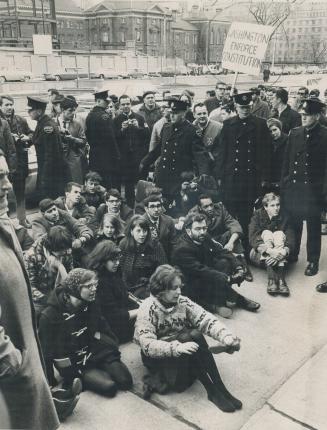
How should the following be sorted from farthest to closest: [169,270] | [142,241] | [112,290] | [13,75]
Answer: [13,75] < [142,241] < [112,290] < [169,270]

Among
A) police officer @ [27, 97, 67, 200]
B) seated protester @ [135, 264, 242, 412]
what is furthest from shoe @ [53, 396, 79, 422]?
police officer @ [27, 97, 67, 200]

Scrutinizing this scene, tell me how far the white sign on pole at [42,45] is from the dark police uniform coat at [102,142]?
42295mm

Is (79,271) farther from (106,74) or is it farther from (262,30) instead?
(106,74)

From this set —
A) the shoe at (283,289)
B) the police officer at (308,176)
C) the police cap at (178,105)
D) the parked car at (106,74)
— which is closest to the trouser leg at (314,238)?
the police officer at (308,176)

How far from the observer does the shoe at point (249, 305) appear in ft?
15.1

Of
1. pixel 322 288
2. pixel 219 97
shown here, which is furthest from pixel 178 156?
pixel 219 97

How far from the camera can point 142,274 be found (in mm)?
4520

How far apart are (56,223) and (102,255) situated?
1040 mm

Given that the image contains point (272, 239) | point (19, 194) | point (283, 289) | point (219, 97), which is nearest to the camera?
point (283, 289)

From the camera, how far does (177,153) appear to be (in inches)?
232

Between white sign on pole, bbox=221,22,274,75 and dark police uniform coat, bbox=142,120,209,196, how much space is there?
4.49 ft

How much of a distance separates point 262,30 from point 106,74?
44.6 meters

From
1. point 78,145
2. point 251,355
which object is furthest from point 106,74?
point 251,355

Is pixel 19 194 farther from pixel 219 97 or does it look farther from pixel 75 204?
pixel 219 97
